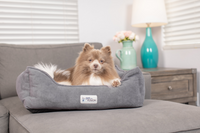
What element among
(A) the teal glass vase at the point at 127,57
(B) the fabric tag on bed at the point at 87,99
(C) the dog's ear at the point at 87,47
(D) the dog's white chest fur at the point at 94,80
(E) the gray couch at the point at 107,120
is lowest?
(E) the gray couch at the point at 107,120

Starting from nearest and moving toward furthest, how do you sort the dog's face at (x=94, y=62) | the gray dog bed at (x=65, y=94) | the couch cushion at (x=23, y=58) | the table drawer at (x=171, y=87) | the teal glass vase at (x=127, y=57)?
the gray dog bed at (x=65, y=94), the dog's face at (x=94, y=62), the couch cushion at (x=23, y=58), the table drawer at (x=171, y=87), the teal glass vase at (x=127, y=57)

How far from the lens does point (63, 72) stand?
4.38 ft

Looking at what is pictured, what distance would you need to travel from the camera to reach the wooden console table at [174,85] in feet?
6.63

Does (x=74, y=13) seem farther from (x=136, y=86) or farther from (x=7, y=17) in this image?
(x=136, y=86)

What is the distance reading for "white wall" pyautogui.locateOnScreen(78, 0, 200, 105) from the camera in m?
2.53

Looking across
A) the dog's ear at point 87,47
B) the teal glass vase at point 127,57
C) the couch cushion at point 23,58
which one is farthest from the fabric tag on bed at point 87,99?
the teal glass vase at point 127,57

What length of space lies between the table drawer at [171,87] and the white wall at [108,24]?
0.28 m

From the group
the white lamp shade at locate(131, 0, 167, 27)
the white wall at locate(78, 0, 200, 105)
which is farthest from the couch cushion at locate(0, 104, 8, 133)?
the white lamp shade at locate(131, 0, 167, 27)

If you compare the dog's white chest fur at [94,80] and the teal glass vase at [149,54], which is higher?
the teal glass vase at [149,54]

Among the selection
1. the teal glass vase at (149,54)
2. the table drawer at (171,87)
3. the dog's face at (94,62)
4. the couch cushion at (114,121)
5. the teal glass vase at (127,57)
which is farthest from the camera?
the teal glass vase at (149,54)

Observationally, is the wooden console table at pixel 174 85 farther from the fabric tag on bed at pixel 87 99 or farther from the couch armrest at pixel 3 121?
A: the couch armrest at pixel 3 121

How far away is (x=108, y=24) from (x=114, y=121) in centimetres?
189

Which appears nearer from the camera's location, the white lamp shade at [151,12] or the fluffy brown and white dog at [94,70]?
the fluffy brown and white dog at [94,70]

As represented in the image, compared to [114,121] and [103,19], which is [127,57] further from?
[114,121]
